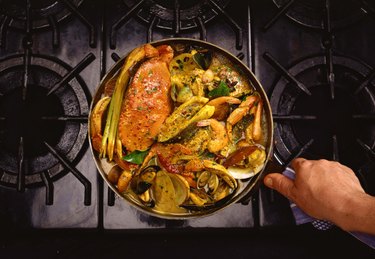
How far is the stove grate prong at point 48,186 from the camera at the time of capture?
1385mm

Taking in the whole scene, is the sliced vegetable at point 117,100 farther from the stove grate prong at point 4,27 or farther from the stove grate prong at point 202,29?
the stove grate prong at point 4,27

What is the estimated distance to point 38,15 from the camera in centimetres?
148

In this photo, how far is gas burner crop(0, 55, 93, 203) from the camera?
4.60ft

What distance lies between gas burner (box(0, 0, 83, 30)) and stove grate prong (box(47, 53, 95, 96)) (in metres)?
0.19

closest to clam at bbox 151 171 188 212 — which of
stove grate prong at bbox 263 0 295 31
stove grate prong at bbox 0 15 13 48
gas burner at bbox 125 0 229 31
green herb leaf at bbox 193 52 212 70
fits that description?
green herb leaf at bbox 193 52 212 70

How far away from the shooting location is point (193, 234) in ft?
4.71

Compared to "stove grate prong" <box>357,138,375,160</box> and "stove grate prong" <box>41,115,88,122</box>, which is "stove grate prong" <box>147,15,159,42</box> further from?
"stove grate prong" <box>357,138,375,160</box>

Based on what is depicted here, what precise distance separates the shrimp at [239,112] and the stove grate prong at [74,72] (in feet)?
1.79

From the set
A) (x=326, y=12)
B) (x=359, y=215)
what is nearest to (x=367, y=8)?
(x=326, y=12)

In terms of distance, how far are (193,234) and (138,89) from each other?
0.55m

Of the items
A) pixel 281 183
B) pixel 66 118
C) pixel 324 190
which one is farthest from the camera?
pixel 66 118

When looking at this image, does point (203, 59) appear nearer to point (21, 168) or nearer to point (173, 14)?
point (173, 14)

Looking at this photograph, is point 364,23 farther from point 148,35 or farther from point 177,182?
point 177,182

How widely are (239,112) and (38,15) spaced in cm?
82
